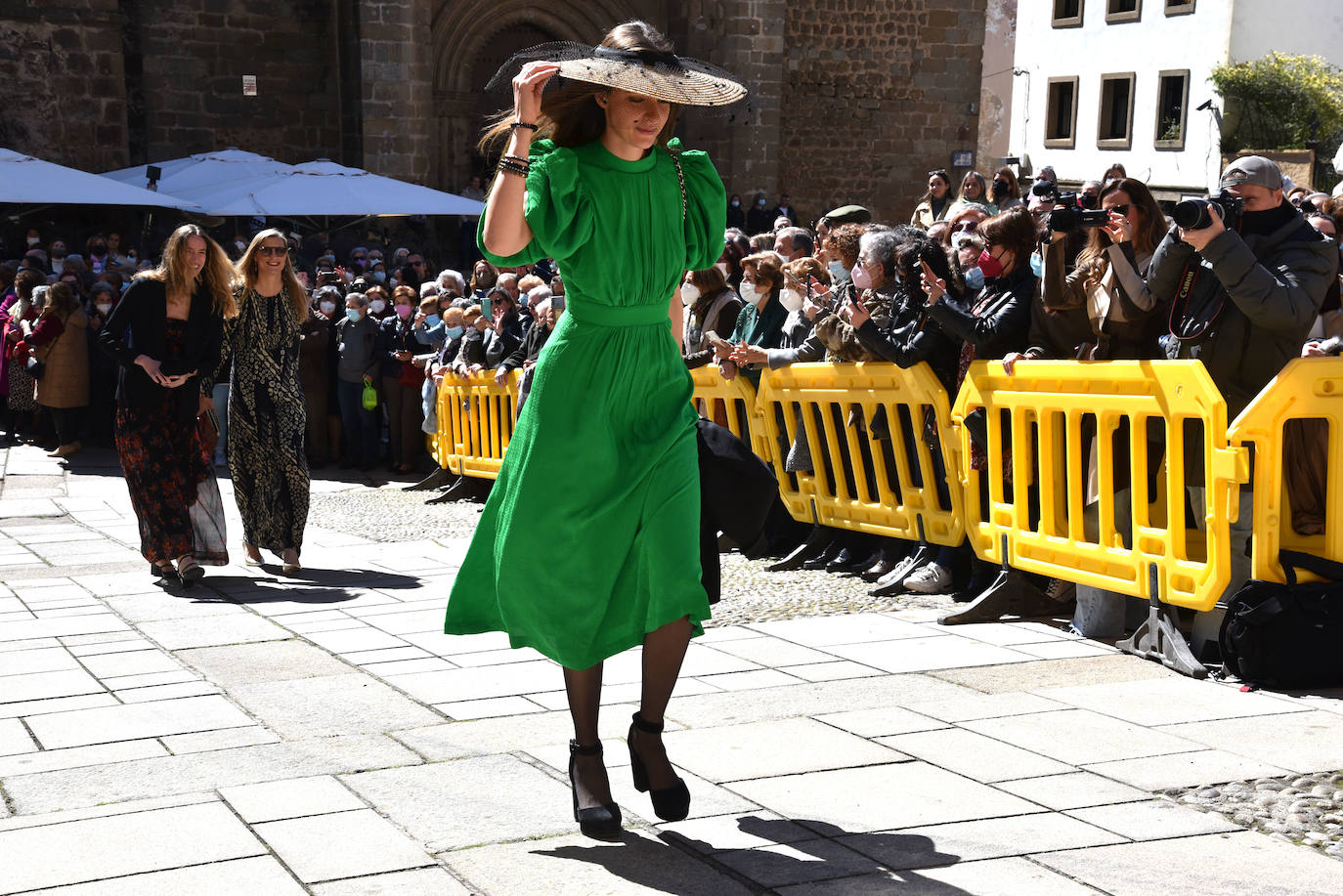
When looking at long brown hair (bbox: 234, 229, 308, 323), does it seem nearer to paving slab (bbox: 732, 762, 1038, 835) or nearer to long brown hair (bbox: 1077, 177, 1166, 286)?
long brown hair (bbox: 1077, 177, 1166, 286)

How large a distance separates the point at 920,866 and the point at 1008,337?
11.9 ft

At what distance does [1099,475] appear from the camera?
573 cm

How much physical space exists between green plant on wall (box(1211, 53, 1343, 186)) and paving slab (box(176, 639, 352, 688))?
33639mm

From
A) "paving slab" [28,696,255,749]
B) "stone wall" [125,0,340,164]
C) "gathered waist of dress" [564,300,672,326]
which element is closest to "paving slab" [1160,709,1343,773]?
"gathered waist of dress" [564,300,672,326]

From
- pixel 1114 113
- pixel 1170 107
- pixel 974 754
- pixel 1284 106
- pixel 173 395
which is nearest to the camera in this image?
pixel 974 754

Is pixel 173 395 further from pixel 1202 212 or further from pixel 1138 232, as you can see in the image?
pixel 1202 212

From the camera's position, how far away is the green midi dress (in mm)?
3605

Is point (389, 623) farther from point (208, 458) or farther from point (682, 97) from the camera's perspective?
point (682, 97)

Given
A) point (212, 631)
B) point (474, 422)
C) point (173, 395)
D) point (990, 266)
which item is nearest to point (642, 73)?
point (990, 266)

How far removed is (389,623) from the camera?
6465 millimetres

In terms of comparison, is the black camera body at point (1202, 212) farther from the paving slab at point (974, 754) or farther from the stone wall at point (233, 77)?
the stone wall at point (233, 77)

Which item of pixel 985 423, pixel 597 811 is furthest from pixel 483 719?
pixel 985 423

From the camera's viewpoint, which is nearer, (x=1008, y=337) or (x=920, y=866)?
(x=920, y=866)

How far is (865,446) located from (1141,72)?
36.8 m
